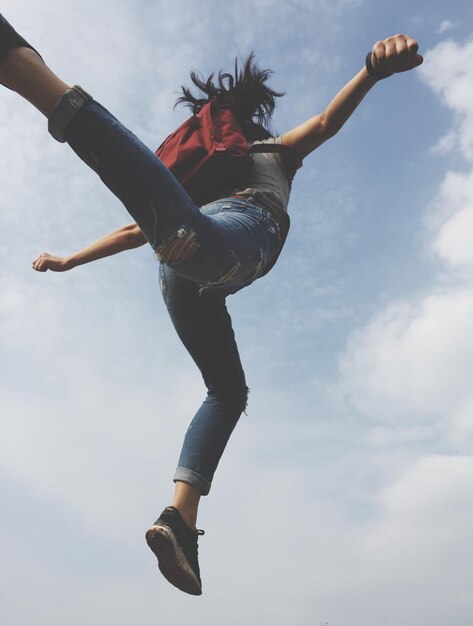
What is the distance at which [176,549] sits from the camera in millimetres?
2555

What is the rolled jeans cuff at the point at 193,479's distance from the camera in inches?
112

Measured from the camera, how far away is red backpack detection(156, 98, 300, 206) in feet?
8.75

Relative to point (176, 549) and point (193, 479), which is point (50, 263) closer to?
point (193, 479)

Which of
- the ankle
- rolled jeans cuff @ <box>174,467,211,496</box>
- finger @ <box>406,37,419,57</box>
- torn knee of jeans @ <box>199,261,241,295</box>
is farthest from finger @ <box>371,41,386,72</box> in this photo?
the ankle

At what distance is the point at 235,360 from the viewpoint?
3227 mm

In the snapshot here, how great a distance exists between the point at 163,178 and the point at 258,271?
0.78 meters

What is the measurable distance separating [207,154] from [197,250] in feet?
2.28

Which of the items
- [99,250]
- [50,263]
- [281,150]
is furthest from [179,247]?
[50,263]

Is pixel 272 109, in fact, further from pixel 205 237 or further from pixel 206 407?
pixel 206 407

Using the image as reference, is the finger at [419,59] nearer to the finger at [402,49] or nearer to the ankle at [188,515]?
the finger at [402,49]

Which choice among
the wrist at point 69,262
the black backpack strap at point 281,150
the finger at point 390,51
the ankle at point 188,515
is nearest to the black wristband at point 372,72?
the finger at point 390,51

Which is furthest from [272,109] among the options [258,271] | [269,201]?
[258,271]

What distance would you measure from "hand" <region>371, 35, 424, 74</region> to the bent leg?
133cm

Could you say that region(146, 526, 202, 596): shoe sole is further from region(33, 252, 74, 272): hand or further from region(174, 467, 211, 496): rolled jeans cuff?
region(33, 252, 74, 272): hand
